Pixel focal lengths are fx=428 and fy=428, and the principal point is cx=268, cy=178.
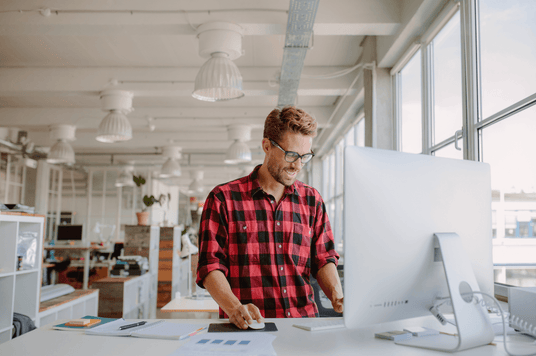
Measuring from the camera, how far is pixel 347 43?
219 inches

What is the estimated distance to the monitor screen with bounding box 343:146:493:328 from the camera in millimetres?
1136

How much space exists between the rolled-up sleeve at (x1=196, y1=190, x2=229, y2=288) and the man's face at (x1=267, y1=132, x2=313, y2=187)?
0.27 meters

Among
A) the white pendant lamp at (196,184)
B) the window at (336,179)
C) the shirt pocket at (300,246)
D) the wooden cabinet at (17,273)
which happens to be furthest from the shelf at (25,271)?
the white pendant lamp at (196,184)

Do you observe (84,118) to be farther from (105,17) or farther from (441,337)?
(441,337)

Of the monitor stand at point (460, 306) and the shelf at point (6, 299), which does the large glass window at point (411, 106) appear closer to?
the monitor stand at point (460, 306)

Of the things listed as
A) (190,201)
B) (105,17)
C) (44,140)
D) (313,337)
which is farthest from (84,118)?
(190,201)

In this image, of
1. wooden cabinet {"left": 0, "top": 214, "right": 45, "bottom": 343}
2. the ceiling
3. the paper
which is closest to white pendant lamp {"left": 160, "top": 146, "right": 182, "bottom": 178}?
the ceiling

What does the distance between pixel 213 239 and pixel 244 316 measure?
16.9 inches

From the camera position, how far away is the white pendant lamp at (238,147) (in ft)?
23.8

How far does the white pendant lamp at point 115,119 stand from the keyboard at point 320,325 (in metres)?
4.28

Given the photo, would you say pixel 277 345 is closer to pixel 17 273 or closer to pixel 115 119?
pixel 17 273

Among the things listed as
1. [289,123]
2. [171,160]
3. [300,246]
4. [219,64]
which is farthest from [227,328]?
[171,160]

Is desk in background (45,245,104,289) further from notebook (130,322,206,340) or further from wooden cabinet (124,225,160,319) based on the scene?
notebook (130,322,206,340)

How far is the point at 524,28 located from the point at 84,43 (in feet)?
16.2
